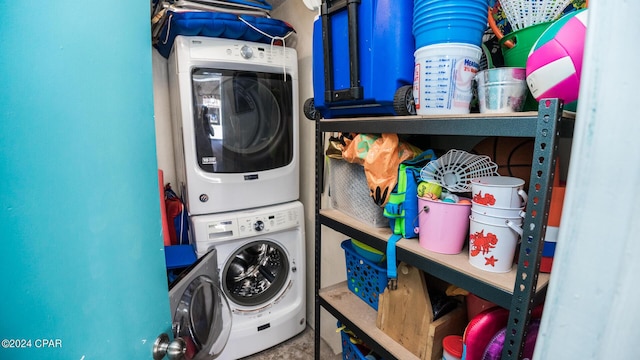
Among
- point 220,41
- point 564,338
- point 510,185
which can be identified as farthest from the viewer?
point 220,41

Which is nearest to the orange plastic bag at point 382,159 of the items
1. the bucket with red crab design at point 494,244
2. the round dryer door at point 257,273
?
the bucket with red crab design at point 494,244

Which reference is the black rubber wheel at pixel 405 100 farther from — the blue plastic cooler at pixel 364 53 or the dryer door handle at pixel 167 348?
the dryer door handle at pixel 167 348

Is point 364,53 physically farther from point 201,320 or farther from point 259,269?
point 259,269

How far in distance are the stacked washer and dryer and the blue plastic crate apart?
62 cm

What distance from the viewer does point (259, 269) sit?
2037 mm

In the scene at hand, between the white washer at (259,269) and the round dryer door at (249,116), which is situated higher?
the round dryer door at (249,116)

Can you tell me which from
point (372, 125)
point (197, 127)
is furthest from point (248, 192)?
point (372, 125)

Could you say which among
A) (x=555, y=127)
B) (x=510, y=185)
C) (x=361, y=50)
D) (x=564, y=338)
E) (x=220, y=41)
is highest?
(x=220, y=41)

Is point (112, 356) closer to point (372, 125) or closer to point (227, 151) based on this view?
A: point (372, 125)

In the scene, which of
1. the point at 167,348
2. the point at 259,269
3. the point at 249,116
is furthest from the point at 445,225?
the point at 259,269

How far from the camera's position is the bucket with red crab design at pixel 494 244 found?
749 mm

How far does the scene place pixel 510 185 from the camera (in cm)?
74

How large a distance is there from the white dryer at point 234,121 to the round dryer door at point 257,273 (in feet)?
1.18

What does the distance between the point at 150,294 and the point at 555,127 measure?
891mm
